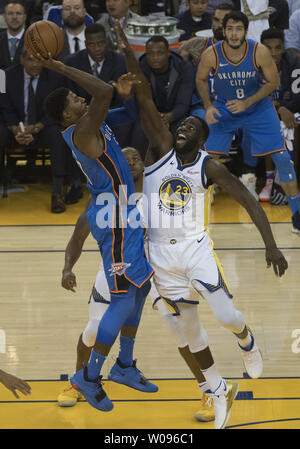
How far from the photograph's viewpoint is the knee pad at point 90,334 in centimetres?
478

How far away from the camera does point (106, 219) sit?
4574mm

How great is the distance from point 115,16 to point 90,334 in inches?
221

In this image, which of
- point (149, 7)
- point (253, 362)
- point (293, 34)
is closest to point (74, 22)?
point (149, 7)

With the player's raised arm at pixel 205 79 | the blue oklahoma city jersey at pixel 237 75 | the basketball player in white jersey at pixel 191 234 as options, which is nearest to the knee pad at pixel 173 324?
the basketball player in white jersey at pixel 191 234

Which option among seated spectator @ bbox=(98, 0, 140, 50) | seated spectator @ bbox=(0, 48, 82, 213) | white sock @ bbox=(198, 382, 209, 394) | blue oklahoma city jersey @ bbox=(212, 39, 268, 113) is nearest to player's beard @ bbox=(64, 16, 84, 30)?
seated spectator @ bbox=(98, 0, 140, 50)

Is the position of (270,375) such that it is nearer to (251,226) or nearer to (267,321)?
(267,321)

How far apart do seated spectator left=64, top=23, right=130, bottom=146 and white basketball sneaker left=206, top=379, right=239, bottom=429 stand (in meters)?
4.63

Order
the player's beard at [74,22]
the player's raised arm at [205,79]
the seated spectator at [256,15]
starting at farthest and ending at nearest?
1. the seated spectator at [256,15]
2. the player's beard at [74,22]
3. the player's raised arm at [205,79]

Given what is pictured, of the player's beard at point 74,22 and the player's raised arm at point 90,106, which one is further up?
the player's raised arm at point 90,106

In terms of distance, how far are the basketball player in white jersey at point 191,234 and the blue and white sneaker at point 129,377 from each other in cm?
46

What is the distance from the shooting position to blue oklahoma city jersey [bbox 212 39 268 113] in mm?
7648

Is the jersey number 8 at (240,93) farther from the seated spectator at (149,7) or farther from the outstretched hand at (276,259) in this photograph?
the outstretched hand at (276,259)

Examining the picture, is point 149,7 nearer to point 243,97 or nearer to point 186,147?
point 243,97

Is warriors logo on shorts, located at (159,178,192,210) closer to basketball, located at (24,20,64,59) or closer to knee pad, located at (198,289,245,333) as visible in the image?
knee pad, located at (198,289,245,333)
